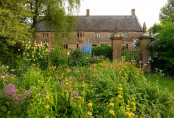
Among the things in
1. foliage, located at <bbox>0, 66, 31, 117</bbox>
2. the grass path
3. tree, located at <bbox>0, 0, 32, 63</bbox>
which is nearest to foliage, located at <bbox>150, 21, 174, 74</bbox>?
the grass path

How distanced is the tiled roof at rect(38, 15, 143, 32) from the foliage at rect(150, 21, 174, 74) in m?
18.6

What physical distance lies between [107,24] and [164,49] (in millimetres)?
20036

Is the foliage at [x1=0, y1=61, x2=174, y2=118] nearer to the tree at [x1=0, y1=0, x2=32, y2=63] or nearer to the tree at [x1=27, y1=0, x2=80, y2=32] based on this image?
the tree at [x1=0, y1=0, x2=32, y2=63]

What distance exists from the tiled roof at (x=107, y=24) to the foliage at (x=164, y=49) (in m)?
18.6

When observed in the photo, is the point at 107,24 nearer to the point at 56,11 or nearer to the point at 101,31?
the point at 101,31

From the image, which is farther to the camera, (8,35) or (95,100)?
(8,35)

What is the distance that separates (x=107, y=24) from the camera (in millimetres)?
28203

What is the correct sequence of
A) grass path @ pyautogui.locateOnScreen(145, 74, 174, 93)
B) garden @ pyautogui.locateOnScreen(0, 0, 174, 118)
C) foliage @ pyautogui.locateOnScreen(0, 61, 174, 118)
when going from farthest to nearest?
grass path @ pyautogui.locateOnScreen(145, 74, 174, 93) → garden @ pyautogui.locateOnScreen(0, 0, 174, 118) → foliage @ pyautogui.locateOnScreen(0, 61, 174, 118)

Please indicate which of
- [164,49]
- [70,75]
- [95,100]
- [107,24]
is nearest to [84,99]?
[95,100]

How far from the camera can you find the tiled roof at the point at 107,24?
27484 millimetres

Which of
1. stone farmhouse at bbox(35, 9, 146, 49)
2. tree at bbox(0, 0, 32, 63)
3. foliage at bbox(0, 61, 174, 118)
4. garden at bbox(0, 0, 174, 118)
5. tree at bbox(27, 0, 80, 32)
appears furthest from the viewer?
stone farmhouse at bbox(35, 9, 146, 49)

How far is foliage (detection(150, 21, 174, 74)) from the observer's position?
849 centimetres

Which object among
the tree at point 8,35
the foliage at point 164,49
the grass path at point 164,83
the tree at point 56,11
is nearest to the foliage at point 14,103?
the grass path at point 164,83

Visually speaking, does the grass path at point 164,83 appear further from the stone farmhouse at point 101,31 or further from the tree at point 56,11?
the stone farmhouse at point 101,31
